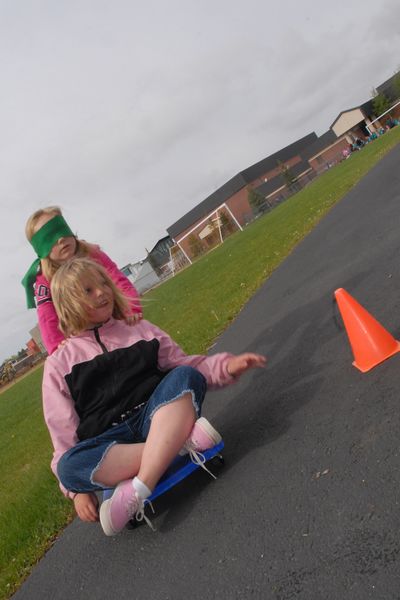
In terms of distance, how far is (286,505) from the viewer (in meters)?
2.34

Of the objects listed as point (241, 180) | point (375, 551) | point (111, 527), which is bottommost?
point (375, 551)

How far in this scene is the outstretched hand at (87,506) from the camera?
2.98 meters

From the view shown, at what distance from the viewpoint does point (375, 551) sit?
1.78m

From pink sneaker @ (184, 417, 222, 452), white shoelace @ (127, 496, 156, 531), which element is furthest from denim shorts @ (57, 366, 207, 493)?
white shoelace @ (127, 496, 156, 531)

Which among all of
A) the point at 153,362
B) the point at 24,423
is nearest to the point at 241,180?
the point at 24,423

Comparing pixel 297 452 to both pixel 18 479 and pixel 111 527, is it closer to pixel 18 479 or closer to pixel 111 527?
pixel 111 527

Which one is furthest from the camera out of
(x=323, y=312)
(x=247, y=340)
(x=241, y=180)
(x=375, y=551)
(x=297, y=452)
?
(x=241, y=180)

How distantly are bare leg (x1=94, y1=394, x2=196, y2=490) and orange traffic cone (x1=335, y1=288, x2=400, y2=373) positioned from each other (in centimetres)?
119

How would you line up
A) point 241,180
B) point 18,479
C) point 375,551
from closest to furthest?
point 375,551
point 18,479
point 241,180

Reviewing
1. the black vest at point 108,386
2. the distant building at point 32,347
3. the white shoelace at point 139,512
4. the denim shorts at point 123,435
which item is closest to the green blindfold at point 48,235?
the black vest at point 108,386

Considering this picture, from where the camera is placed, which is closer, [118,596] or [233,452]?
[118,596]

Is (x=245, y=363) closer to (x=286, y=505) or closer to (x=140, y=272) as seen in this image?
(x=286, y=505)

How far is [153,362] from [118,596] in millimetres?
1412

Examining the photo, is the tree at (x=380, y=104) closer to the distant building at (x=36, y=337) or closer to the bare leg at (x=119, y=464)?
the distant building at (x=36, y=337)
